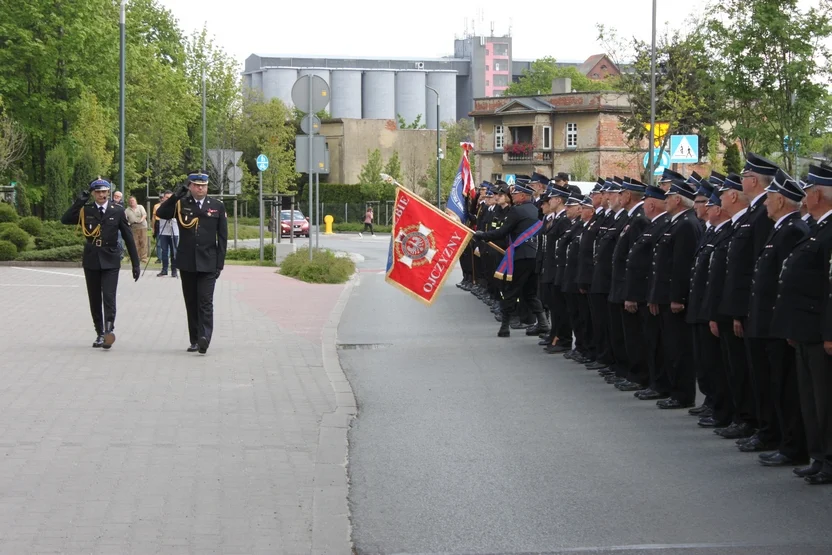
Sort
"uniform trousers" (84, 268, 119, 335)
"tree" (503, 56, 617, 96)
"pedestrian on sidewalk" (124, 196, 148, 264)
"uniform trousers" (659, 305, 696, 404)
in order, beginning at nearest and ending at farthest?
"uniform trousers" (659, 305, 696, 404) → "uniform trousers" (84, 268, 119, 335) → "pedestrian on sidewalk" (124, 196, 148, 264) → "tree" (503, 56, 617, 96)

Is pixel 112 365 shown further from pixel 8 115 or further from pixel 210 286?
pixel 8 115

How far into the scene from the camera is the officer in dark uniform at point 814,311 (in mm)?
7273

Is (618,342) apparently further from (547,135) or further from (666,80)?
(547,135)

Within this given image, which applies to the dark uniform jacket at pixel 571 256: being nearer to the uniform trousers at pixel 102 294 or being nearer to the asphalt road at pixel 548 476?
the asphalt road at pixel 548 476

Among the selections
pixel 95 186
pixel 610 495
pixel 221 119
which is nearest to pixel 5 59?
pixel 221 119

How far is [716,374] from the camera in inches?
370

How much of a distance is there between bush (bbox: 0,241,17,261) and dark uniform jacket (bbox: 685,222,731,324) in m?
24.1

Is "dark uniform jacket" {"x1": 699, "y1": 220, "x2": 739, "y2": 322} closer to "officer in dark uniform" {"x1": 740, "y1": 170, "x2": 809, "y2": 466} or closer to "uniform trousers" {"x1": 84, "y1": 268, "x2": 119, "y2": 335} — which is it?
"officer in dark uniform" {"x1": 740, "y1": 170, "x2": 809, "y2": 466}

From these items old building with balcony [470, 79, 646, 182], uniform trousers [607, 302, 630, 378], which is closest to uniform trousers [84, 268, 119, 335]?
uniform trousers [607, 302, 630, 378]

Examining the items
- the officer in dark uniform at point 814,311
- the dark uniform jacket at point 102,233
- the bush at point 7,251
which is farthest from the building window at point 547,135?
the officer in dark uniform at point 814,311

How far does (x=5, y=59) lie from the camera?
49.0 metres

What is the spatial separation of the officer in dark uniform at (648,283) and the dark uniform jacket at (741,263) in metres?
2.12

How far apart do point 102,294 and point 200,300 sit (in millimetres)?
1235

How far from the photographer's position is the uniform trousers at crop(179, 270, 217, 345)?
13453mm
